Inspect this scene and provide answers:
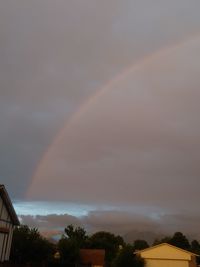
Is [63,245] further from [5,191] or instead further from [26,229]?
[5,191]

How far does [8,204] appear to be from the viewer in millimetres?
28328

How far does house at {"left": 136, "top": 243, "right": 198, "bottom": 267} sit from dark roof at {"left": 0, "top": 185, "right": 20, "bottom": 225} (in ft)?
91.5

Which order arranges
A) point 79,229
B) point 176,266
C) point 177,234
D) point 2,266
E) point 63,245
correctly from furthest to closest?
point 177,234, point 79,229, point 63,245, point 176,266, point 2,266

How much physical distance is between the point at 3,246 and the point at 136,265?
85.3 feet

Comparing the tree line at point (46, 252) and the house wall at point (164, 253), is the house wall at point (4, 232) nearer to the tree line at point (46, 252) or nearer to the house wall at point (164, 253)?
the tree line at point (46, 252)

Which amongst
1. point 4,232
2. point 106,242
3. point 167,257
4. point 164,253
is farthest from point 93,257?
point 4,232

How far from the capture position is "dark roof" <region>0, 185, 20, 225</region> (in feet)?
90.0

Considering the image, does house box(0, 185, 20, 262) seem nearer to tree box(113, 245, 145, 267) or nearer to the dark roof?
the dark roof

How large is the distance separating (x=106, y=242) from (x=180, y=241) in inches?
1216

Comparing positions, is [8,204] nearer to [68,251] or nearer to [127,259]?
[127,259]

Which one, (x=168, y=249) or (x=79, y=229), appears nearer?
(x=168, y=249)

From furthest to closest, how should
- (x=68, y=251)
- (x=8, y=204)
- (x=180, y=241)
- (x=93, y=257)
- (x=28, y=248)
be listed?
(x=180, y=241), (x=93, y=257), (x=68, y=251), (x=28, y=248), (x=8, y=204)

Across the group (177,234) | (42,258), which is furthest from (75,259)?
(177,234)

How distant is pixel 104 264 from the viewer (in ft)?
224
